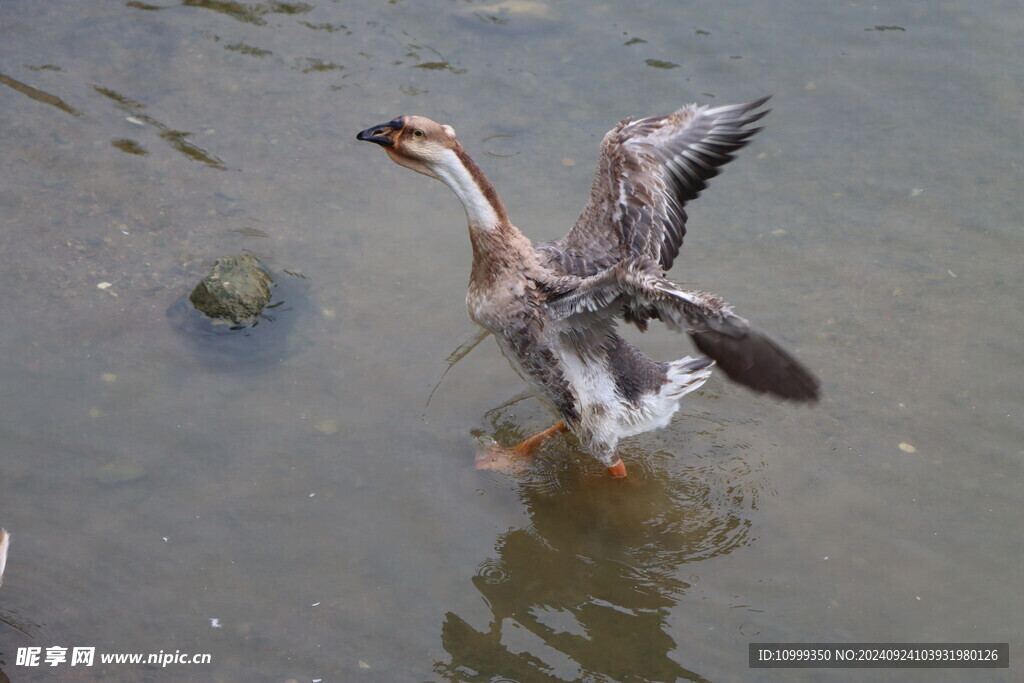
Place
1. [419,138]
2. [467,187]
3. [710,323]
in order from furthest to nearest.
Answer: [467,187], [419,138], [710,323]

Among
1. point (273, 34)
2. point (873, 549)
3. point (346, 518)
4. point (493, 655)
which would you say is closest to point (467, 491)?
point (346, 518)

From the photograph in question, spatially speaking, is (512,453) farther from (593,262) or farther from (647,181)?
(647,181)

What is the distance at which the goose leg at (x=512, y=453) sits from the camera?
5836mm

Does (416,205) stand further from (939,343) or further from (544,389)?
(939,343)

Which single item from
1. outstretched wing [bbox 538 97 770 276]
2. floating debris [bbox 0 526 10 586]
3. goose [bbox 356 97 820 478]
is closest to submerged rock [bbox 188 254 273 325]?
goose [bbox 356 97 820 478]

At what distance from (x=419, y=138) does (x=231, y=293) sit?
1.71 meters

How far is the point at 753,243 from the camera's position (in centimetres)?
710

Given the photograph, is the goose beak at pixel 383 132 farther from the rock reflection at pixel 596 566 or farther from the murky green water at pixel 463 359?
the rock reflection at pixel 596 566

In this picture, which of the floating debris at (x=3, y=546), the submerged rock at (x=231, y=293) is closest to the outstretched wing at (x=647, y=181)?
the submerged rock at (x=231, y=293)

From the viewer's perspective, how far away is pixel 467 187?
17.9 ft

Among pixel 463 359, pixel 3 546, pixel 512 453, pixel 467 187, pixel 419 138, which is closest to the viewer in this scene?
pixel 3 546

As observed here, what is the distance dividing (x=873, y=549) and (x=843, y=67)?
4.56 m

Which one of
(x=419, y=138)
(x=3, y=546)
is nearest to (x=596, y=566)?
(x=419, y=138)

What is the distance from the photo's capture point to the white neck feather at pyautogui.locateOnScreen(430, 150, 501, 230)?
5355 mm
